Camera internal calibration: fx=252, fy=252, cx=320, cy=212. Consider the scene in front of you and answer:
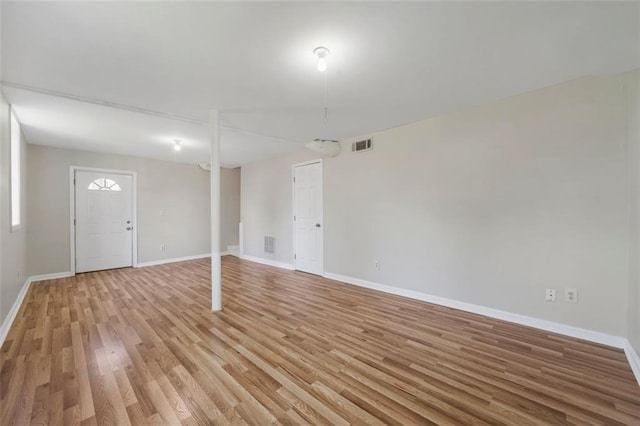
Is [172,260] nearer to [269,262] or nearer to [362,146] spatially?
[269,262]

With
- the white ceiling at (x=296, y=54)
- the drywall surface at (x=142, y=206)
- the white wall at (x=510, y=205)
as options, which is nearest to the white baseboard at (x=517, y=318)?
the white wall at (x=510, y=205)

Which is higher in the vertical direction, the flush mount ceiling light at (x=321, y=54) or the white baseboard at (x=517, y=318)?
the flush mount ceiling light at (x=321, y=54)

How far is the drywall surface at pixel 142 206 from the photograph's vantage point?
459cm

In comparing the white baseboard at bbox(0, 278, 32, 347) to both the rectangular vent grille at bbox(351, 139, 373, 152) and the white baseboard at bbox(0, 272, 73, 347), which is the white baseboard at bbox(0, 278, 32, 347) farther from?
the rectangular vent grille at bbox(351, 139, 373, 152)

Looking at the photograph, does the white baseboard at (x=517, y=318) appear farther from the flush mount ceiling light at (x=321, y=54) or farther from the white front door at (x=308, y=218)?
the flush mount ceiling light at (x=321, y=54)

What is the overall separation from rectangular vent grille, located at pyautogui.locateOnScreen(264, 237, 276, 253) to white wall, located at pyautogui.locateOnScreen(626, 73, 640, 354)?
17.2 ft

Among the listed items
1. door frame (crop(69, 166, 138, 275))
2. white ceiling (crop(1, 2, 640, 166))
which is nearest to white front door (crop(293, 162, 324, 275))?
white ceiling (crop(1, 2, 640, 166))

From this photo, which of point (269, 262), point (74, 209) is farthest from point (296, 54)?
point (74, 209)

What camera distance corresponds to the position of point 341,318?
2.94m

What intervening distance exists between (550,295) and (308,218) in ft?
12.1

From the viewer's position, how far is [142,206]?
5727 mm

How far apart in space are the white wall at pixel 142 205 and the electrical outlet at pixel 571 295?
694 cm

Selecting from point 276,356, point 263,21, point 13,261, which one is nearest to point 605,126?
point 263,21

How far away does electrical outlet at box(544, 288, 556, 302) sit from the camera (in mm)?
2564
